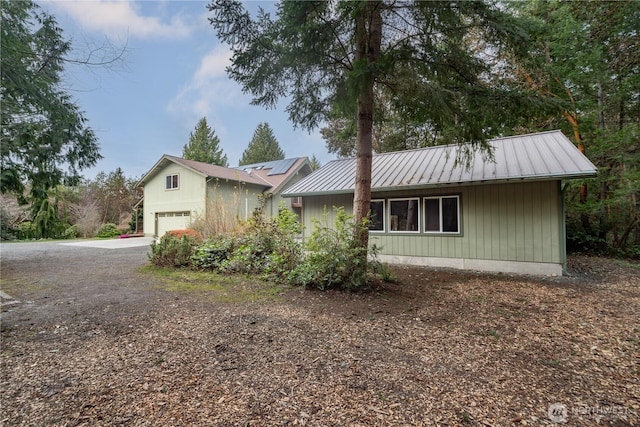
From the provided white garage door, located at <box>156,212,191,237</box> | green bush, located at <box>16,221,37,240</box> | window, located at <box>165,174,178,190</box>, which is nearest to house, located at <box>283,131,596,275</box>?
white garage door, located at <box>156,212,191,237</box>

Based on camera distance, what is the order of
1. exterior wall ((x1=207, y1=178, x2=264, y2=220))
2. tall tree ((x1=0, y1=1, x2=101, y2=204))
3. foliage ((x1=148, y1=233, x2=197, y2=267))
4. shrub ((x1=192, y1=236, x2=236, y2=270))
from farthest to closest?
exterior wall ((x1=207, y1=178, x2=264, y2=220))
foliage ((x1=148, y1=233, x2=197, y2=267))
shrub ((x1=192, y1=236, x2=236, y2=270))
tall tree ((x1=0, y1=1, x2=101, y2=204))

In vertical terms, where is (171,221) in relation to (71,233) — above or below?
above

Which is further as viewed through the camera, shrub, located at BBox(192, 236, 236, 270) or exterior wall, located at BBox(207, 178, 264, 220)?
exterior wall, located at BBox(207, 178, 264, 220)

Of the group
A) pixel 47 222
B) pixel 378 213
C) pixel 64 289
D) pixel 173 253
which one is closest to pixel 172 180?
pixel 47 222

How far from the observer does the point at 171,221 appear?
1700 cm

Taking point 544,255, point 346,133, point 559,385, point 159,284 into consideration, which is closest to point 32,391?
point 159,284

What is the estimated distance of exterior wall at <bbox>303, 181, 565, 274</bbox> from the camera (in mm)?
6359

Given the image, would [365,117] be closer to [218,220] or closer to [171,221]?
[218,220]

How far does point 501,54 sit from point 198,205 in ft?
49.1

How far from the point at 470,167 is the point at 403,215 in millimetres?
2129

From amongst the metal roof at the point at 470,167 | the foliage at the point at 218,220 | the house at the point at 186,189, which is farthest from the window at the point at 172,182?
the metal roof at the point at 470,167

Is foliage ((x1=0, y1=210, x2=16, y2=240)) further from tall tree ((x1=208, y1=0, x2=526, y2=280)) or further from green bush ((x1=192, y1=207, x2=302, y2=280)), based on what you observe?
tall tree ((x1=208, y1=0, x2=526, y2=280))

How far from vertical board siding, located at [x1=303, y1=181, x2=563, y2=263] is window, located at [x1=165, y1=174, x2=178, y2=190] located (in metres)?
13.3

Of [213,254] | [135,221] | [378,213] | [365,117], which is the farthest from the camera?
[135,221]
